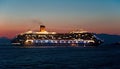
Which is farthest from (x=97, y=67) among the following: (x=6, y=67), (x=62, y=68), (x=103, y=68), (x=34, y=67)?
(x=6, y=67)

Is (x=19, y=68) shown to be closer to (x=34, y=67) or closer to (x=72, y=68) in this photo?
(x=34, y=67)

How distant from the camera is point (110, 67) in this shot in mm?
61125

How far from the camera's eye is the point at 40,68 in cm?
5903

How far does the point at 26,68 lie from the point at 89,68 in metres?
9.57

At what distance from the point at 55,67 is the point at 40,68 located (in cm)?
289

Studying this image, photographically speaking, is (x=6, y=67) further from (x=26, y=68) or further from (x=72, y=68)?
(x=72, y=68)

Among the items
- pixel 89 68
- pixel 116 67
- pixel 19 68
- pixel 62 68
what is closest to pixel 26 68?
pixel 19 68

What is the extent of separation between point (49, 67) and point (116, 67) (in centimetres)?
1051

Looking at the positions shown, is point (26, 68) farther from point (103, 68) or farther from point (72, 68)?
point (103, 68)

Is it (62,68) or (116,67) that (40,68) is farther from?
(116,67)

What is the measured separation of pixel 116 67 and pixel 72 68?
7.19 m

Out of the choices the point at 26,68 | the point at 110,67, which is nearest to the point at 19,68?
the point at 26,68

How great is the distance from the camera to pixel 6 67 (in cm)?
6044

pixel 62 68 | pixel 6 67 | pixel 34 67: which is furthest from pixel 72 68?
pixel 6 67
